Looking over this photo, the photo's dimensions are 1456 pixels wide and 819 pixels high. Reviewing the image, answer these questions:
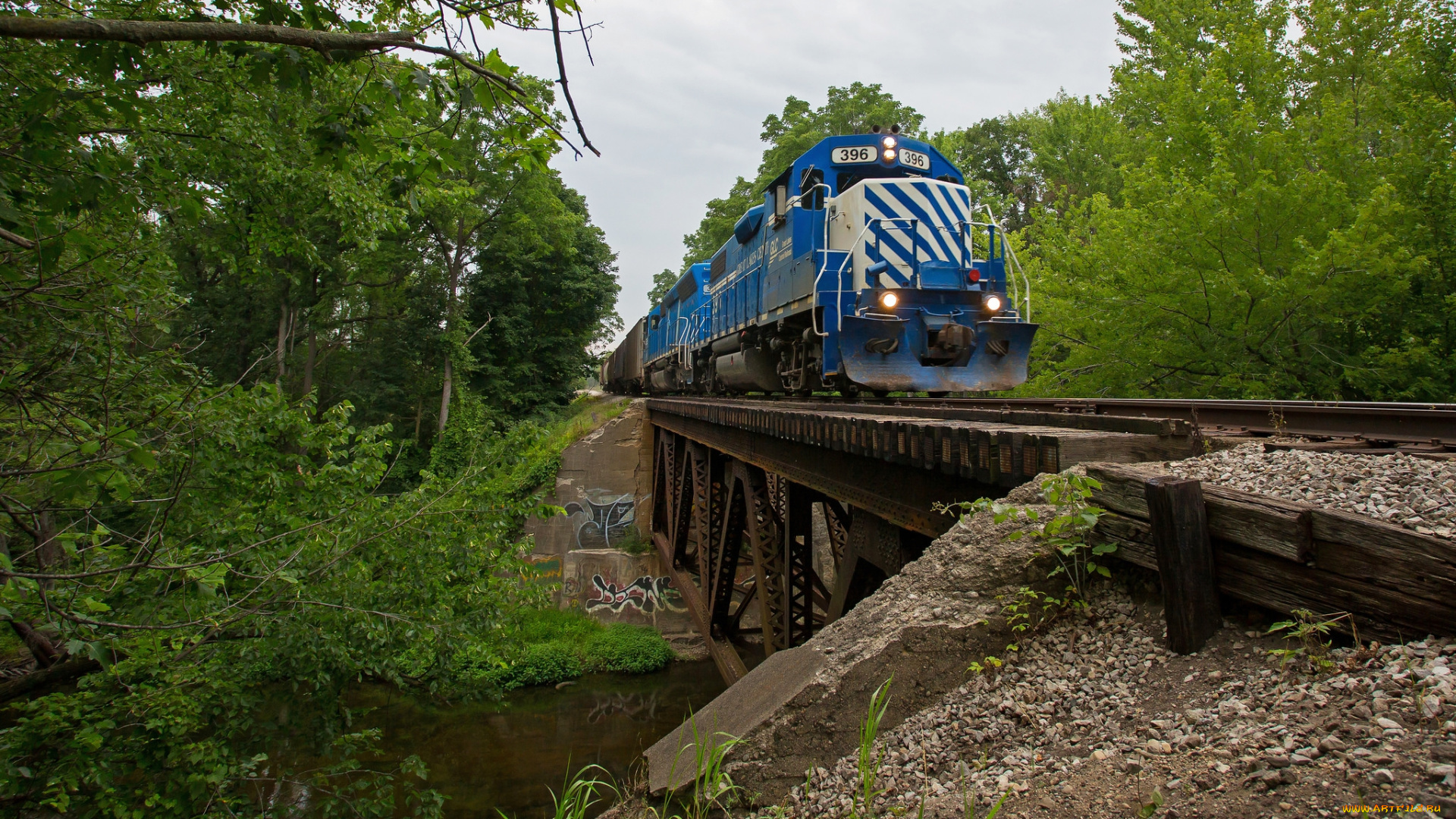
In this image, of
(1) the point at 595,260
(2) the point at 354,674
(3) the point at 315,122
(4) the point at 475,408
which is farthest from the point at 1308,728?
(1) the point at 595,260

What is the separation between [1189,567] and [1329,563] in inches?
12.3

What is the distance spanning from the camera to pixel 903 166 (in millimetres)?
9352

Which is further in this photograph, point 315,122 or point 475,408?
point 475,408

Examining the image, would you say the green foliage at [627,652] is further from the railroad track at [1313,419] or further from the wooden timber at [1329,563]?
the wooden timber at [1329,563]

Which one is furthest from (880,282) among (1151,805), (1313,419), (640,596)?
(640,596)

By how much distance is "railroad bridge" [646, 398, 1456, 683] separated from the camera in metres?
2.80

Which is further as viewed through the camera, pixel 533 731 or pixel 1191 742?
pixel 533 731

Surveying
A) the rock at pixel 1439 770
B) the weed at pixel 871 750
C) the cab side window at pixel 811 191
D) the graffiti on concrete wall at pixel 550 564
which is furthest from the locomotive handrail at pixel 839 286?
the graffiti on concrete wall at pixel 550 564

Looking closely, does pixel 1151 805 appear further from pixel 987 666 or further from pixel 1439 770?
pixel 987 666

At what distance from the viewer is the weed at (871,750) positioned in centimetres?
199

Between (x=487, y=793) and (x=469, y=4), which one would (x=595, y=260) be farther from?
(x=469, y=4)

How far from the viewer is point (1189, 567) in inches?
76.7

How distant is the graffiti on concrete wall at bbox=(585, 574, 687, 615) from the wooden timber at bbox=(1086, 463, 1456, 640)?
1784 cm

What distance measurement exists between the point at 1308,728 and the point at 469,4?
3578 millimetres
